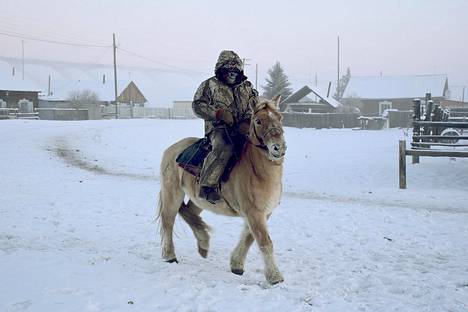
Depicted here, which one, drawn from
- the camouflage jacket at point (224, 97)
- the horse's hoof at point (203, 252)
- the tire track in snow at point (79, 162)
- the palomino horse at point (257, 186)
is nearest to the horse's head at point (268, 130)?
the palomino horse at point (257, 186)

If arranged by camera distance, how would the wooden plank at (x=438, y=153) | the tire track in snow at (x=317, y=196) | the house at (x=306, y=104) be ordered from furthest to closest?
the house at (x=306, y=104) < the wooden plank at (x=438, y=153) < the tire track in snow at (x=317, y=196)

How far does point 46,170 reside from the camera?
1512cm

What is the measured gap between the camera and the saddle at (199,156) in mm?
5488

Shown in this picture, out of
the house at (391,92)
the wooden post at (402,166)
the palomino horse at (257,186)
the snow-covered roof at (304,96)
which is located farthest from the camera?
the house at (391,92)

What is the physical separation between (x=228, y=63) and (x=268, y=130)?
53.0 inches

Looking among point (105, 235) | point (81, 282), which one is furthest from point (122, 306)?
point (105, 235)

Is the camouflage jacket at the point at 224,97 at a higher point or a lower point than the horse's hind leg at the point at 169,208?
higher

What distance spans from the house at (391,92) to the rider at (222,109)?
2393 inches

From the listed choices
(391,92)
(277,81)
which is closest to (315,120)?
(277,81)

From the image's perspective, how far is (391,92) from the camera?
2549 inches

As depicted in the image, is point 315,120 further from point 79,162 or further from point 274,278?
point 274,278

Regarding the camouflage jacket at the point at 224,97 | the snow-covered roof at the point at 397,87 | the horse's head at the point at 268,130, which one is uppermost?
the snow-covered roof at the point at 397,87

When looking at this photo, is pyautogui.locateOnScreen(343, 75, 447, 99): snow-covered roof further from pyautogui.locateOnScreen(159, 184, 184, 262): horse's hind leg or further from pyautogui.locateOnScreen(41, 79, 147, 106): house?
pyautogui.locateOnScreen(159, 184, 184, 262): horse's hind leg

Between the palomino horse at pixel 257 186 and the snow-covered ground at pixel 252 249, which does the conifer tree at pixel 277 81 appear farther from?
the palomino horse at pixel 257 186
